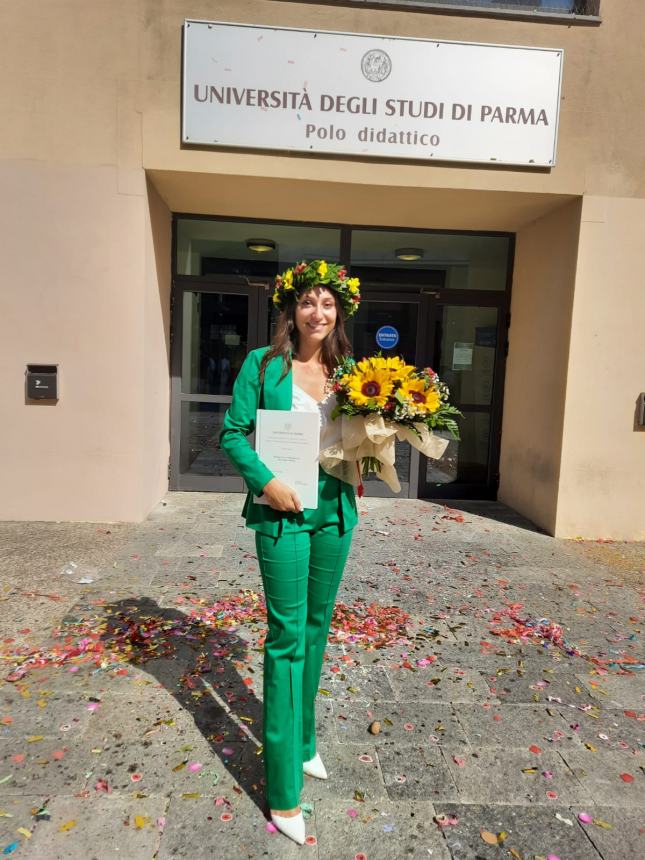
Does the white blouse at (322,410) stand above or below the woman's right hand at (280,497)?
→ above

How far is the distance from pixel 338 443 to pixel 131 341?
3.99 meters

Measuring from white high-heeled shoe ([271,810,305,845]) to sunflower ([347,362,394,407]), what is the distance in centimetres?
149

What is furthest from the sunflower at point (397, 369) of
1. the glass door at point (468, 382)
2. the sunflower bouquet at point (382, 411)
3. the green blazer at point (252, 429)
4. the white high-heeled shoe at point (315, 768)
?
the glass door at point (468, 382)

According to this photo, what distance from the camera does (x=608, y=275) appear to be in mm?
5633

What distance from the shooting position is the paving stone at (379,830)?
2062 mm

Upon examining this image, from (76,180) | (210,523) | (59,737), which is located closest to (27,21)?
(76,180)

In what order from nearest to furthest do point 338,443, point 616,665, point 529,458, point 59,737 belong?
point 338,443 → point 59,737 → point 616,665 → point 529,458

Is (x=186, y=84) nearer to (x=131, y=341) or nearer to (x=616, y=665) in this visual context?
(x=131, y=341)

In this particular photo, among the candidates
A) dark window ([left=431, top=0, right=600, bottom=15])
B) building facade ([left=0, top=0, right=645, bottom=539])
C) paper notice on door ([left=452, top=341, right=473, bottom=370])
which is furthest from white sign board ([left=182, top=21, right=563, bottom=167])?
paper notice on door ([left=452, top=341, right=473, bottom=370])

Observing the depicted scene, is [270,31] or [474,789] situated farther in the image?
[270,31]

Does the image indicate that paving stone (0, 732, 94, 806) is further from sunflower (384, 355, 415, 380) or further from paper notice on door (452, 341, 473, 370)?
paper notice on door (452, 341, 473, 370)

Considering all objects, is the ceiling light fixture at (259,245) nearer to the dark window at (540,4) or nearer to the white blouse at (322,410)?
the dark window at (540,4)

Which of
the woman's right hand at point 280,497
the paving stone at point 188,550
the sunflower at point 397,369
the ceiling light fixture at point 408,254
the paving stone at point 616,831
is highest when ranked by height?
the ceiling light fixture at point 408,254

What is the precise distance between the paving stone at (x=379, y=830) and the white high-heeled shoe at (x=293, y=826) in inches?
3.0
